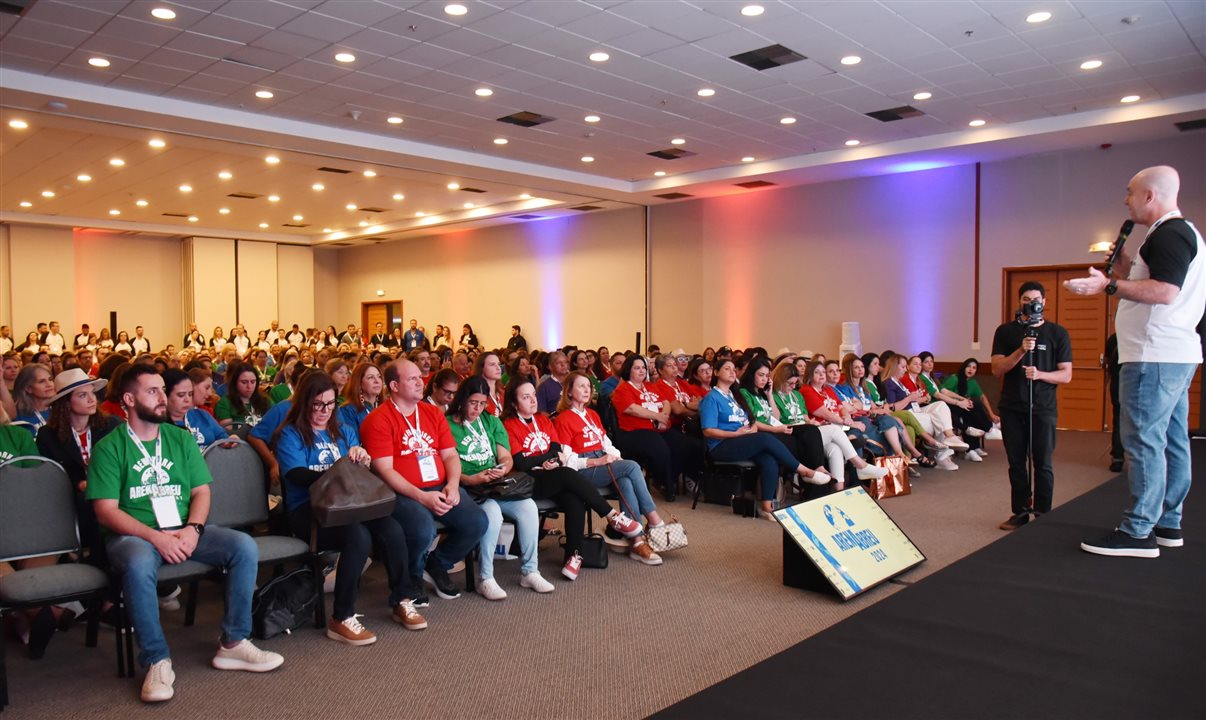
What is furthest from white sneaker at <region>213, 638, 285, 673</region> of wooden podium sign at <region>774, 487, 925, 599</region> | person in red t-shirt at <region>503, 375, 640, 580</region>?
wooden podium sign at <region>774, 487, 925, 599</region>

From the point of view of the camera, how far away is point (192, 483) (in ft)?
11.3

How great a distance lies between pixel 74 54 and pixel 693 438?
658cm

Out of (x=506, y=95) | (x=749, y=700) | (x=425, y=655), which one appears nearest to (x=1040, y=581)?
(x=749, y=700)

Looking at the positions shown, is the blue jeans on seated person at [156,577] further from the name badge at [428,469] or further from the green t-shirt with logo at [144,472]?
the name badge at [428,469]

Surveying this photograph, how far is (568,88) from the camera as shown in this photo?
9.02 metres

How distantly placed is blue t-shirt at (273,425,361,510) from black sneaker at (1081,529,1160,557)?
330 centimetres

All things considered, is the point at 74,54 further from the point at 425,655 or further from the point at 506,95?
the point at 425,655

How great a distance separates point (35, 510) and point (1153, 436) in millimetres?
4280

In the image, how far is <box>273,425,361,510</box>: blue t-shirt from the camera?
3877 millimetres

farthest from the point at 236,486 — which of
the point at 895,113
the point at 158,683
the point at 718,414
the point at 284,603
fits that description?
the point at 895,113

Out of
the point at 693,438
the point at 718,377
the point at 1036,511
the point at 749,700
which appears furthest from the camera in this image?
the point at 693,438

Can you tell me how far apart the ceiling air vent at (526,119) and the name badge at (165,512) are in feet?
25.0

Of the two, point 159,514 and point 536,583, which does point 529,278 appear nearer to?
point 536,583

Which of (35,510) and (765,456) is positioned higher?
(35,510)
